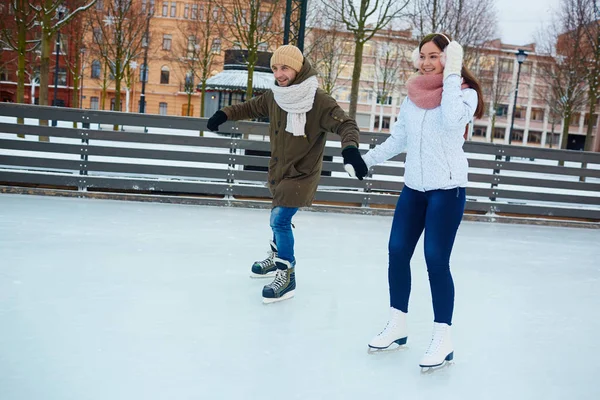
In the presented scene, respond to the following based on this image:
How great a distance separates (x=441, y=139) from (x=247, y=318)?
Answer: 1617 millimetres

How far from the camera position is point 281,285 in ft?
13.7

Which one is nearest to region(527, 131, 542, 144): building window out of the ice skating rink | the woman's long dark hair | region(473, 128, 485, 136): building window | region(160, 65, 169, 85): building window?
region(473, 128, 485, 136): building window

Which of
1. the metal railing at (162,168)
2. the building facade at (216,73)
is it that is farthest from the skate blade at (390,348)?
the building facade at (216,73)

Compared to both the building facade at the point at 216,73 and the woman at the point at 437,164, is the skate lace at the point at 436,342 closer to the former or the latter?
the woman at the point at 437,164

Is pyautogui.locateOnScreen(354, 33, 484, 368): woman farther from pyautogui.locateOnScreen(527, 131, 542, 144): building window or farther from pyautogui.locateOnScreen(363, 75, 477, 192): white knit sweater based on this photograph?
pyautogui.locateOnScreen(527, 131, 542, 144): building window

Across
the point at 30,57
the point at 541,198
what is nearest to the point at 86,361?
the point at 541,198

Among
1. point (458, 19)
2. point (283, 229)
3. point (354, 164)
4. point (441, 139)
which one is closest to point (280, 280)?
point (283, 229)

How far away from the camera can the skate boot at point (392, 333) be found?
10.9 feet

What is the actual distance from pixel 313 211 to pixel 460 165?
17.8 feet

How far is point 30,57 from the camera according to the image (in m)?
41.5

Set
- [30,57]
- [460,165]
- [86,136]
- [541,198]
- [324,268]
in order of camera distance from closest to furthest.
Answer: [460,165], [324,268], [86,136], [541,198], [30,57]

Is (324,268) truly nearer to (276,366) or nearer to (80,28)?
(276,366)

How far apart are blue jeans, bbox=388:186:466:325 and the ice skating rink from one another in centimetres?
37

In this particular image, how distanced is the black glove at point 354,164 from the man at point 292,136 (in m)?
0.30
